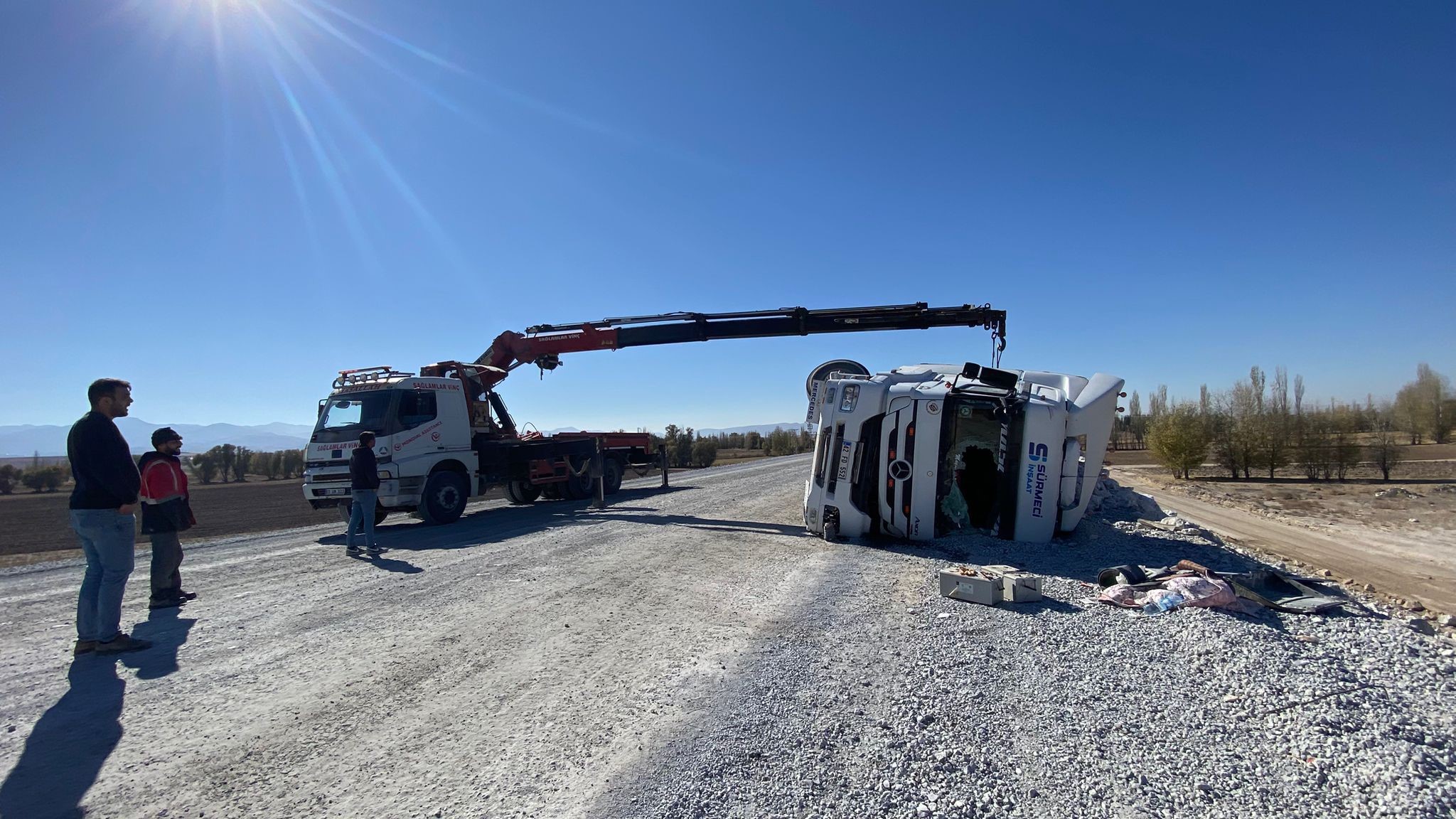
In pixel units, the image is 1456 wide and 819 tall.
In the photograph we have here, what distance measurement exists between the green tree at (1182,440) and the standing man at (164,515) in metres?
40.7

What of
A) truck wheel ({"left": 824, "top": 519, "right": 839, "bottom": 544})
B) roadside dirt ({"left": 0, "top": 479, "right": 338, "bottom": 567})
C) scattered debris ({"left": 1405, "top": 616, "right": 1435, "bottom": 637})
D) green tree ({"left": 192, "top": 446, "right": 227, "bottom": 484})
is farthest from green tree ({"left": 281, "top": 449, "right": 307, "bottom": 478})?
scattered debris ({"left": 1405, "top": 616, "right": 1435, "bottom": 637})

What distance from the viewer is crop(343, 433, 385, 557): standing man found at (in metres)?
8.90

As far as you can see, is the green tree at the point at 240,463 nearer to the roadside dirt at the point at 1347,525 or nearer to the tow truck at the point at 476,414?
the tow truck at the point at 476,414

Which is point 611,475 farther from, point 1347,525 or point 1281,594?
point 1347,525

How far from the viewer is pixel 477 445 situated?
538 inches

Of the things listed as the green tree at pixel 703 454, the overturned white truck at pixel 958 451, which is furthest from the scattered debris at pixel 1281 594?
the green tree at pixel 703 454

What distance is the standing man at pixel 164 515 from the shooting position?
6.20m

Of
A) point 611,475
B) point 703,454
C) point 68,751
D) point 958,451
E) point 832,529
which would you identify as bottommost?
point 703,454

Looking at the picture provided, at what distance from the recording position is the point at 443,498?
12398mm

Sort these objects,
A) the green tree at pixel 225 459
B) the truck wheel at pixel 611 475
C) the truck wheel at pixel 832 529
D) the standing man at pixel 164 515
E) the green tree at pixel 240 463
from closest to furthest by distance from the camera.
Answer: the standing man at pixel 164 515 → the truck wheel at pixel 832 529 → the truck wheel at pixel 611 475 → the green tree at pixel 225 459 → the green tree at pixel 240 463

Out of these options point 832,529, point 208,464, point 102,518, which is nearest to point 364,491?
point 102,518

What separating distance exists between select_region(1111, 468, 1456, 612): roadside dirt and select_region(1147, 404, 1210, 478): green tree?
1.81 metres

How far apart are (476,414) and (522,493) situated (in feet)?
10.0

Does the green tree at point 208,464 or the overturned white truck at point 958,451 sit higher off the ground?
the overturned white truck at point 958,451
